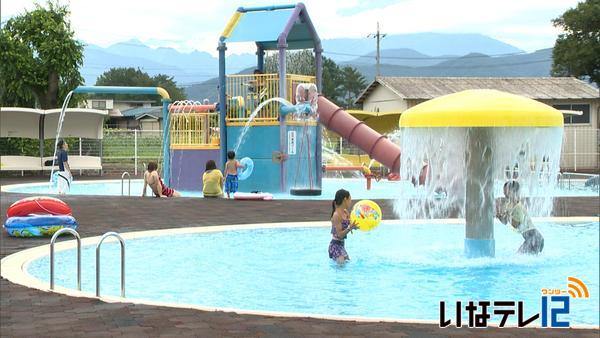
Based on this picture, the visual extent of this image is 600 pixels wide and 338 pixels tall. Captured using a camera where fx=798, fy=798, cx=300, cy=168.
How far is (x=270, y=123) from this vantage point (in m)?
23.4

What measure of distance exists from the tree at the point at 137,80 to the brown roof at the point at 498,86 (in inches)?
2252

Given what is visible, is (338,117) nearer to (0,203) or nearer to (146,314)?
(0,203)

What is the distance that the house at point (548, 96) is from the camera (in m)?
42.9

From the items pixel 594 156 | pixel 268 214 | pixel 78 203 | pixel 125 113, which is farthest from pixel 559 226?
pixel 125 113

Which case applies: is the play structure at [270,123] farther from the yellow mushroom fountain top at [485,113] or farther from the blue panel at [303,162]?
the yellow mushroom fountain top at [485,113]

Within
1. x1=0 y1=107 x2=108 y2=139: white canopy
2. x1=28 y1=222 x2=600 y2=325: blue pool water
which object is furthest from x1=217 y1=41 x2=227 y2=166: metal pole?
x1=0 y1=107 x2=108 y2=139: white canopy

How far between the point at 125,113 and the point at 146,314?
74.3 m

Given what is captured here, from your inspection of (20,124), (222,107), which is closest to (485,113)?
(222,107)

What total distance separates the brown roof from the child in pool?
3261 centimetres

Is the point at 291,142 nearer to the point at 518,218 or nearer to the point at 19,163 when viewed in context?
the point at 518,218

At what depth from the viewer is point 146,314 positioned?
704cm

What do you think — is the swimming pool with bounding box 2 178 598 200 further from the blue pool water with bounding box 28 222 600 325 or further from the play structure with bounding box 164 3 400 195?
the blue pool water with bounding box 28 222 600 325

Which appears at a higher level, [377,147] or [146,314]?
[377,147]

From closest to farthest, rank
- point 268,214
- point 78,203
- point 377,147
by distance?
point 268,214, point 78,203, point 377,147
